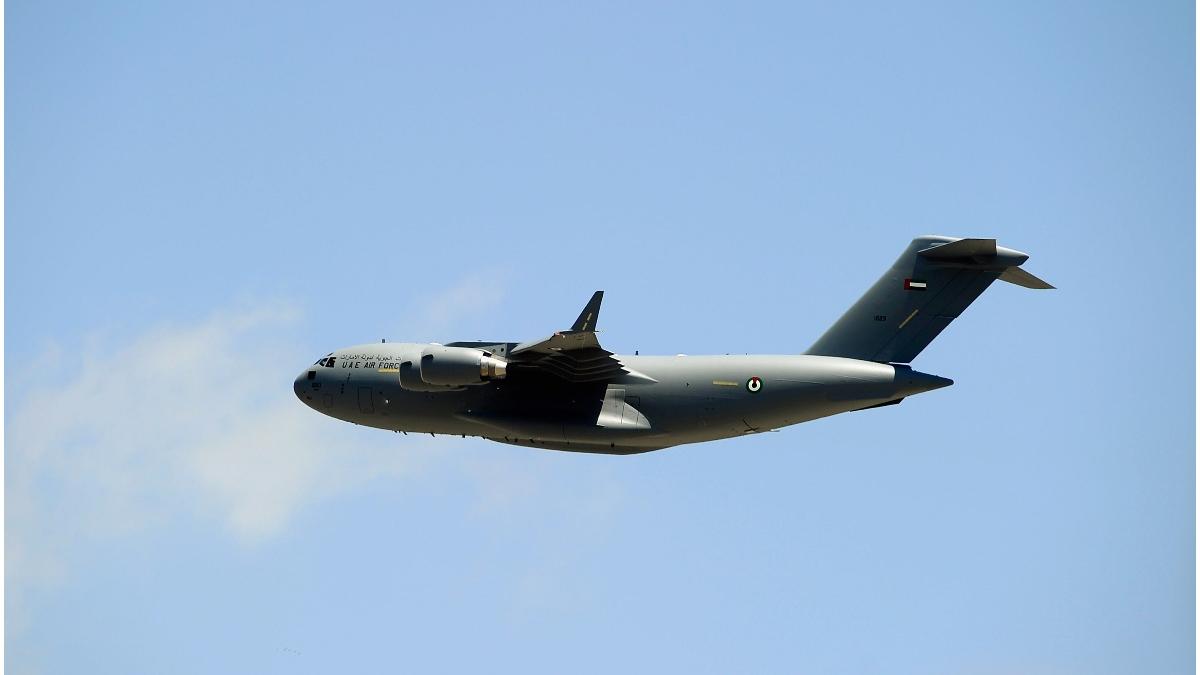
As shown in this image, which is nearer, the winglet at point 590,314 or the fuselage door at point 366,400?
the winglet at point 590,314

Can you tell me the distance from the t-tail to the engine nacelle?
5065mm

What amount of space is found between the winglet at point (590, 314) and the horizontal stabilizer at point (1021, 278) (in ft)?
20.5

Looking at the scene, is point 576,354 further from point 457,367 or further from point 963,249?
point 963,249

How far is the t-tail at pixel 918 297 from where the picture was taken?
91.7 ft

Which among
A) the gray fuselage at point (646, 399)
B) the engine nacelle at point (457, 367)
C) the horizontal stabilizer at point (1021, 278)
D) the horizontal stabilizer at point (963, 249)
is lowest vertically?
the gray fuselage at point (646, 399)

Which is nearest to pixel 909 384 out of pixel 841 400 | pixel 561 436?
pixel 841 400

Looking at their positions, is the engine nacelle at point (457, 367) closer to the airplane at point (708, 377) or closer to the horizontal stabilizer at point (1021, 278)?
the airplane at point (708, 377)

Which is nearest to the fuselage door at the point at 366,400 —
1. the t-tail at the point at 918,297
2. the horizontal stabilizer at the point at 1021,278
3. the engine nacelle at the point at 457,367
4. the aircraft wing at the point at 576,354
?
the engine nacelle at the point at 457,367

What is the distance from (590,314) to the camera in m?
26.5

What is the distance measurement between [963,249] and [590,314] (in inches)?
229


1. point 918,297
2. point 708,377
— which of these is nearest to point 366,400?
point 708,377

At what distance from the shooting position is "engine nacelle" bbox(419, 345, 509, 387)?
27578 millimetres

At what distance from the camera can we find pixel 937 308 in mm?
28156

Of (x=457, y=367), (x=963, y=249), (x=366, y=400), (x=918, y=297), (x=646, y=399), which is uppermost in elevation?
(x=963, y=249)
